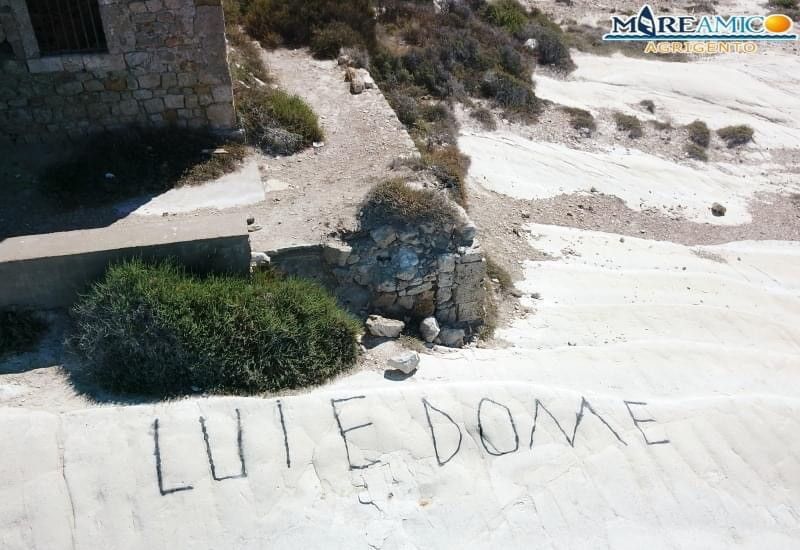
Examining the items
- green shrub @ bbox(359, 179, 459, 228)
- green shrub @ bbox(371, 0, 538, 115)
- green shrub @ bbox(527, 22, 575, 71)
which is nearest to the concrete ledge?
green shrub @ bbox(359, 179, 459, 228)

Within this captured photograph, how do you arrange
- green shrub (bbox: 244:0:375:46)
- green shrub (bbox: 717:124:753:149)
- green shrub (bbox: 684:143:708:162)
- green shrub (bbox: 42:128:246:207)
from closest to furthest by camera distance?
green shrub (bbox: 42:128:246:207), green shrub (bbox: 244:0:375:46), green shrub (bbox: 684:143:708:162), green shrub (bbox: 717:124:753:149)

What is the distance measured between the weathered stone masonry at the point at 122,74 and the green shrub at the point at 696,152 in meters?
9.74

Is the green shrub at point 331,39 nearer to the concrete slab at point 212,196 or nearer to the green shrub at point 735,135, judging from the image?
the concrete slab at point 212,196

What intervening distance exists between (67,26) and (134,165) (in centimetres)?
182

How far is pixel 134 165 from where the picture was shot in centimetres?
Answer: 823

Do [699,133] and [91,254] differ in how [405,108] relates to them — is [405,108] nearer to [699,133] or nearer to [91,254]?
[699,133]

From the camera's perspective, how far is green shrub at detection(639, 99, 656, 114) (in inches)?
589

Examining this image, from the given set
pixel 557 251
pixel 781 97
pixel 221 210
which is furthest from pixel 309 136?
pixel 781 97

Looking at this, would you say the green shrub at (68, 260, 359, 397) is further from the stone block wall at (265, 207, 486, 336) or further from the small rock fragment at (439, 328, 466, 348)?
the small rock fragment at (439, 328, 466, 348)

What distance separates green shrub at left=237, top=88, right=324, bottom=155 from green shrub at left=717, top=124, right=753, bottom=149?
31.9 feet

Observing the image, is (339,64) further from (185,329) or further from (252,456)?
(252,456)

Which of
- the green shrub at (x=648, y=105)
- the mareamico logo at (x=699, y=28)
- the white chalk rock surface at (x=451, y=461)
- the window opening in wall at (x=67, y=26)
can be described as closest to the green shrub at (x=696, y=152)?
the green shrub at (x=648, y=105)

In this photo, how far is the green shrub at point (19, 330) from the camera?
6.06 meters

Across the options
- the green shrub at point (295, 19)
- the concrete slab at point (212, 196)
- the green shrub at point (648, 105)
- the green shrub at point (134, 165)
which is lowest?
the green shrub at point (648, 105)
